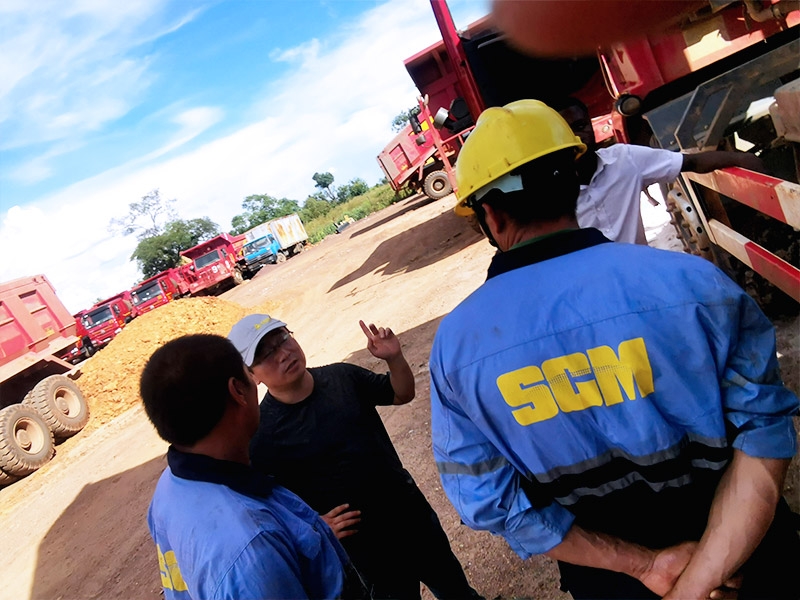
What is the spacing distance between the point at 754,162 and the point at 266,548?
234 centimetres

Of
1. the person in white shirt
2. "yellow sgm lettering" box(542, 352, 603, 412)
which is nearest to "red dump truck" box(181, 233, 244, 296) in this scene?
the person in white shirt

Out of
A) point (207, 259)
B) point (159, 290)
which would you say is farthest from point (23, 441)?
point (207, 259)

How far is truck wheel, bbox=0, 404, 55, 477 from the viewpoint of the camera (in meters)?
9.21

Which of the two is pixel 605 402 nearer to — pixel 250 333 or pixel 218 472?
pixel 218 472

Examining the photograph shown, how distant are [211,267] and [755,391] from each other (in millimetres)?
25793

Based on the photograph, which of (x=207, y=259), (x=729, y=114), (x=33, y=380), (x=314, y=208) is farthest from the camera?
(x=314, y=208)

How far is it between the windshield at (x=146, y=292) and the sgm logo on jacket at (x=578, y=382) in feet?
81.7

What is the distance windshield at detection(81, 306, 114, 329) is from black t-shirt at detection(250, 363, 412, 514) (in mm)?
22785

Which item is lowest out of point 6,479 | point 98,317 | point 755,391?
point 6,479

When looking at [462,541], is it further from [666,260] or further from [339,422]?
[666,260]

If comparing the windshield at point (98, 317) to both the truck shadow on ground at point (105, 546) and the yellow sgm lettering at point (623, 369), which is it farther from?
the yellow sgm lettering at point (623, 369)

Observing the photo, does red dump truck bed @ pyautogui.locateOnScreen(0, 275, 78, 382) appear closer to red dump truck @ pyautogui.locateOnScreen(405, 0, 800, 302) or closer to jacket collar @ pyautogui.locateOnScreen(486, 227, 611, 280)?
red dump truck @ pyautogui.locateOnScreen(405, 0, 800, 302)

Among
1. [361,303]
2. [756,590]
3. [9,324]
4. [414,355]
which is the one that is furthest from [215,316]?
[756,590]

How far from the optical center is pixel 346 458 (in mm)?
2178
